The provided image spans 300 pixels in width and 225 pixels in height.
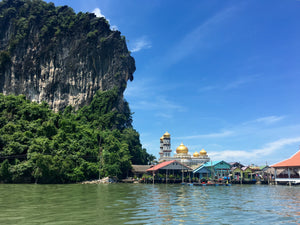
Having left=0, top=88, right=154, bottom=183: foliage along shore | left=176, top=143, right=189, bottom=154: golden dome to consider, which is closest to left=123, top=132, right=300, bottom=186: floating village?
left=0, top=88, right=154, bottom=183: foliage along shore

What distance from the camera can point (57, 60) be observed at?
69688 millimetres

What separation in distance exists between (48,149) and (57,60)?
38.8 metres

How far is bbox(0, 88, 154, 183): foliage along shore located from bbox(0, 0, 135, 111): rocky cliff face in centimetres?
2005

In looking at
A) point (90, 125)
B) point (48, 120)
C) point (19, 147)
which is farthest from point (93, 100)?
point (19, 147)

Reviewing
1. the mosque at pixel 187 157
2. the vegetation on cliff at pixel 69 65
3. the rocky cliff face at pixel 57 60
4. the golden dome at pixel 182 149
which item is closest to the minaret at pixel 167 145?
the mosque at pixel 187 157

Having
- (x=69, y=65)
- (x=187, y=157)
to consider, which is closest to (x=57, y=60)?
(x=69, y=65)

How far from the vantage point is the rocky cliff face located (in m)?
68.9

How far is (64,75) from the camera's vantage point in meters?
69.3

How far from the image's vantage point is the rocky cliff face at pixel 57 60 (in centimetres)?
6888

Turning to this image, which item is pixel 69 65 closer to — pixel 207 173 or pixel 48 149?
pixel 48 149

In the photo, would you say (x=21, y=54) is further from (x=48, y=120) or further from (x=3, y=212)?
(x=3, y=212)

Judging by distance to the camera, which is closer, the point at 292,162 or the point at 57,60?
the point at 292,162

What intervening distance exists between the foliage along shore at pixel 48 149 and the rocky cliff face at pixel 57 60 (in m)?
20.0

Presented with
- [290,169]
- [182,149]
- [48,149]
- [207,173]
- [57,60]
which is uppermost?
[57,60]
